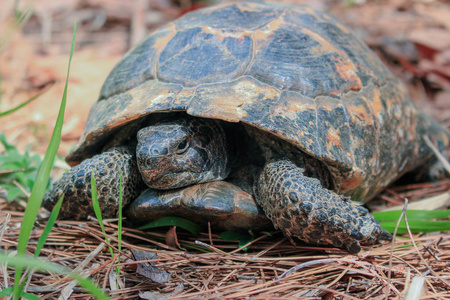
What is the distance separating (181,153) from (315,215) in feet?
2.75

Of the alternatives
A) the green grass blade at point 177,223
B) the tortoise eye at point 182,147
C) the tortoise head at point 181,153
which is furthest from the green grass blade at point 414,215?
the tortoise eye at point 182,147

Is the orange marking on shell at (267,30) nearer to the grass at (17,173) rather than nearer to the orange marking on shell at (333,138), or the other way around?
the orange marking on shell at (333,138)

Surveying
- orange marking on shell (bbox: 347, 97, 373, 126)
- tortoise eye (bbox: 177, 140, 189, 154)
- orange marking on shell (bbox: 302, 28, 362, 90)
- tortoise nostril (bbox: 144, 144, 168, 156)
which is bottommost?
tortoise eye (bbox: 177, 140, 189, 154)

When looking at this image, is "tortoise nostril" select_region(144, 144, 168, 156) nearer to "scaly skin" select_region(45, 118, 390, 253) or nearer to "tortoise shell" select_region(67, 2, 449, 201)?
"scaly skin" select_region(45, 118, 390, 253)

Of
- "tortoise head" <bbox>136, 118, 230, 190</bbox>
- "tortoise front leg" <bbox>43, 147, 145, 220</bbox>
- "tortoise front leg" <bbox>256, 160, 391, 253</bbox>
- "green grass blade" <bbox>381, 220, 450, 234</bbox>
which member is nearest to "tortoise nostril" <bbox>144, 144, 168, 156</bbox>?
"tortoise head" <bbox>136, 118, 230, 190</bbox>

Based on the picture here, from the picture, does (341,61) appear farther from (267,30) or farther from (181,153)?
(181,153)

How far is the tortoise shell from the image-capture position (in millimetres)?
2377

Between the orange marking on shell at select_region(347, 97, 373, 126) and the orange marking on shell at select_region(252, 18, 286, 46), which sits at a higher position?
the orange marking on shell at select_region(252, 18, 286, 46)

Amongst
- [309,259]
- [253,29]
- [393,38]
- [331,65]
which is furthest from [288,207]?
[393,38]

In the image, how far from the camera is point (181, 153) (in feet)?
7.79

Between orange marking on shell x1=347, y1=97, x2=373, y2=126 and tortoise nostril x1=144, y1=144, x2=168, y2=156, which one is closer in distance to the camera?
tortoise nostril x1=144, y1=144, x2=168, y2=156

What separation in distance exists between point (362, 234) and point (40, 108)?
4.52m

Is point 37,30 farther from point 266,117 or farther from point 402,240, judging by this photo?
point 402,240

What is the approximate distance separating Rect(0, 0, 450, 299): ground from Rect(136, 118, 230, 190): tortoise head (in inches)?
13.8
